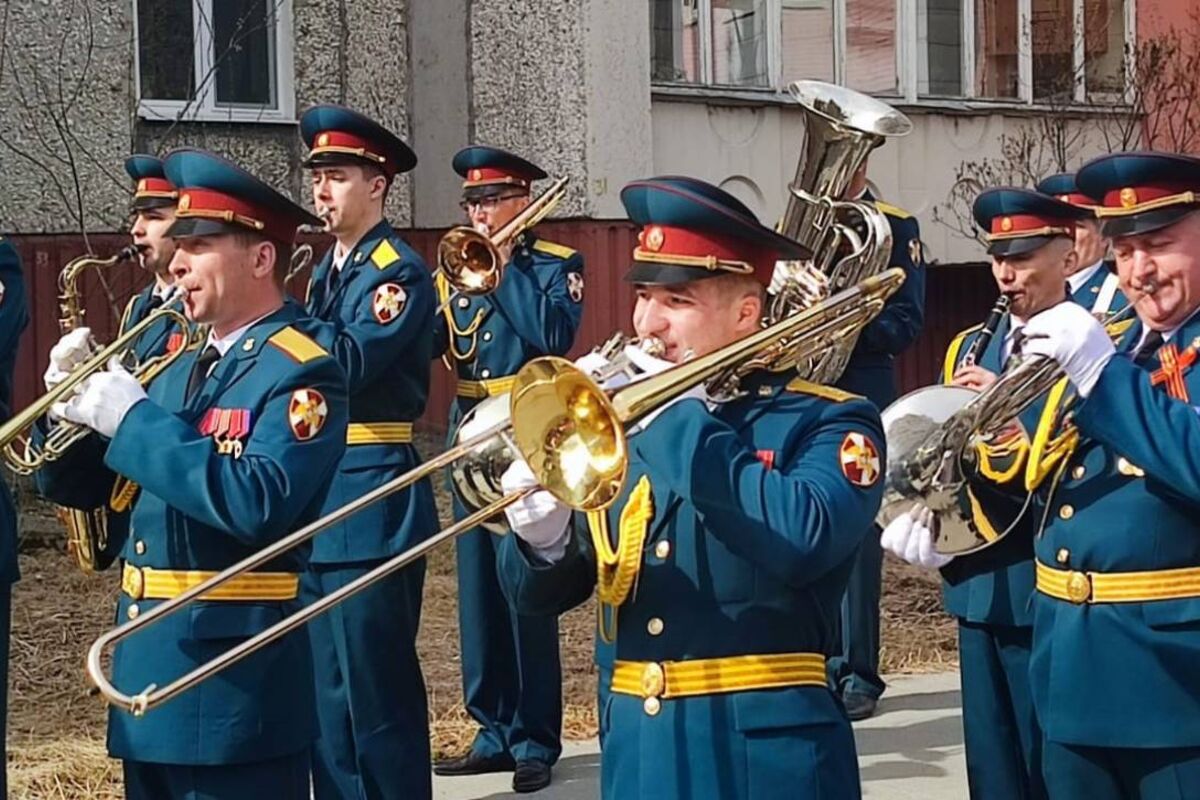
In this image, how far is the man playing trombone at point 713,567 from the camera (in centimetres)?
341

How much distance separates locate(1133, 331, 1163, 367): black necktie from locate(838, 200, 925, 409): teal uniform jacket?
3188mm

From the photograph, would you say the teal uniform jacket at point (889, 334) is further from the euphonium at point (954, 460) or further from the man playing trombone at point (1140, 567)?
the man playing trombone at point (1140, 567)

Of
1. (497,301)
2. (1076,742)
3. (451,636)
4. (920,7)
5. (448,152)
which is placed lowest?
(451,636)

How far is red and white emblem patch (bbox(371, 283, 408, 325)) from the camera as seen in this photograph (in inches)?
224

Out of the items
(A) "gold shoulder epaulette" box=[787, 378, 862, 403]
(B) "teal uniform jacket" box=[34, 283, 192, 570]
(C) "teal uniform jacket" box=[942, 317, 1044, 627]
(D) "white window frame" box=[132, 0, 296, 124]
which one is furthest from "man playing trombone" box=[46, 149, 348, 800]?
(D) "white window frame" box=[132, 0, 296, 124]

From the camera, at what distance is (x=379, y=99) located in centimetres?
1288

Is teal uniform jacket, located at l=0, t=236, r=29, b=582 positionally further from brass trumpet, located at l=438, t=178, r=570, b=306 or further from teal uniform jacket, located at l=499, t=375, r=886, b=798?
teal uniform jacket, located at l=499, t=375, r=886, b=798

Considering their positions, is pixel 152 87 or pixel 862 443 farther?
pixel 152 87

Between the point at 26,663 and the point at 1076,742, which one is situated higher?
the point at 1076,742

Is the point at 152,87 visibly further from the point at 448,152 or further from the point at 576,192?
the point at 576,192

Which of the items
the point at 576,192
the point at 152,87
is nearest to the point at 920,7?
the point at 576,192

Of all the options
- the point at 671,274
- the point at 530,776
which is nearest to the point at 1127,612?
the point at 671,274

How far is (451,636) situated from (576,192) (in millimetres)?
3872

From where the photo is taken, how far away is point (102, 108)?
11.6 metres
